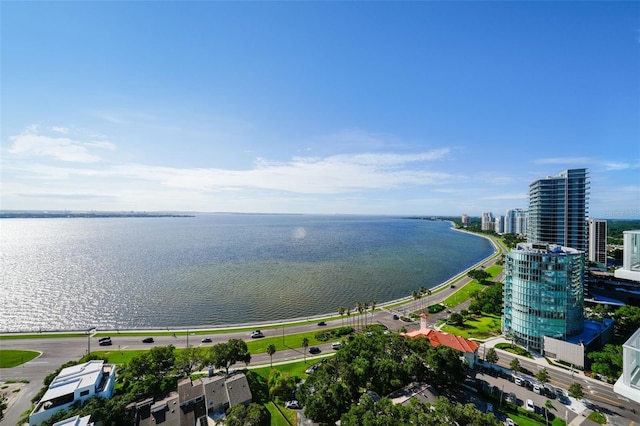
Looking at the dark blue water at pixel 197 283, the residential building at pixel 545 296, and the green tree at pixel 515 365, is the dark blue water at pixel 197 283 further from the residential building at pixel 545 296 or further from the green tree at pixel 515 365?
the green tree at pixel 515 365

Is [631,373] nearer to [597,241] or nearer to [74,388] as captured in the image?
[74,388]

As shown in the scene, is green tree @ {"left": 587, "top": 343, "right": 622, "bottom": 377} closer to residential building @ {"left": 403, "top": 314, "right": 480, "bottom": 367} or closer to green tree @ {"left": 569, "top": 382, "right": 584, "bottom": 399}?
green tree @ {"left": 569, "top": 382, "right": 584, "bottom": 399}

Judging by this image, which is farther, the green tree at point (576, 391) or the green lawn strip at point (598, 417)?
the green tree at point (576, 391)

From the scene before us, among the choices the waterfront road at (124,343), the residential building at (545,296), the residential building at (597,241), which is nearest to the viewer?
the waterfront road at (124,343)

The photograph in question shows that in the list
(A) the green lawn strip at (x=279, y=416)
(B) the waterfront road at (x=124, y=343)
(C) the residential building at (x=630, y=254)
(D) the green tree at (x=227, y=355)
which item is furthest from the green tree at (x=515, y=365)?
(D) the green tree at (x=227, y=355)

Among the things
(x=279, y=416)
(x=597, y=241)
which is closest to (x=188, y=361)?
(x=279, y=416)
